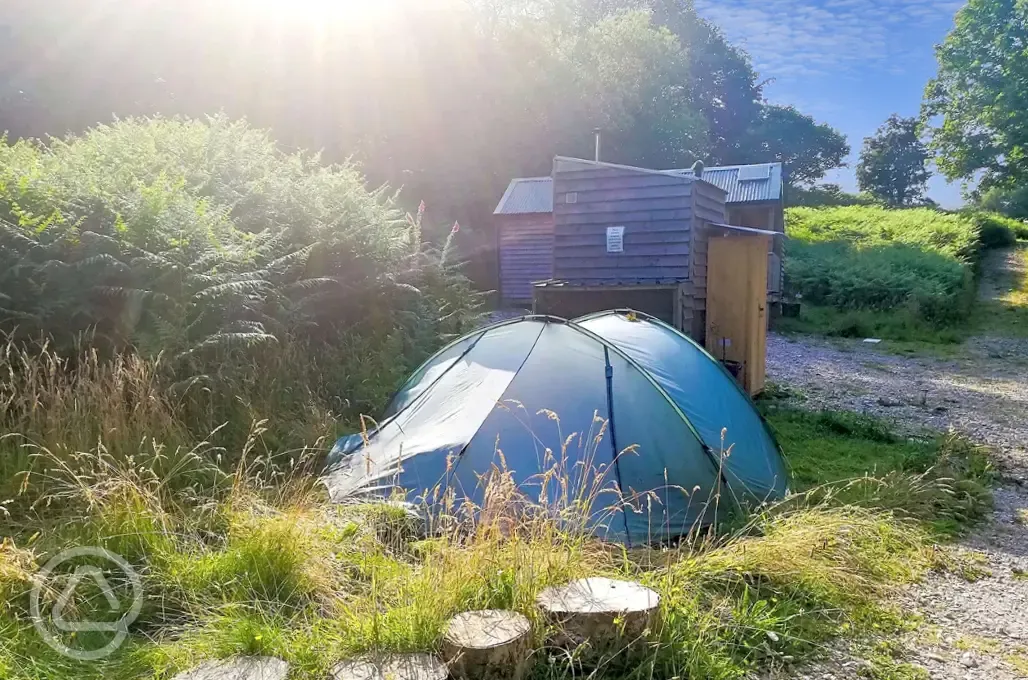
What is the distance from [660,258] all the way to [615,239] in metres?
0.86

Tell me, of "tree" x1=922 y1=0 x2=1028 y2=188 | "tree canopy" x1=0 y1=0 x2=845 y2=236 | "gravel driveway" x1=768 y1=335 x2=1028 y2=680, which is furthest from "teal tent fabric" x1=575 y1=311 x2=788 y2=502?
"tree" x1=922 y1=0 x2=1028 y2=188

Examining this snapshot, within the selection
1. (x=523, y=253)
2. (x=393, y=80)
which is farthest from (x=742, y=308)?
(x=393, y=80)

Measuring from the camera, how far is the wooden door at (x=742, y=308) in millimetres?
7980

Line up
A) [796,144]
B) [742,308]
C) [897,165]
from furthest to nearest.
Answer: [897,165] → [796,144] → [742,308]

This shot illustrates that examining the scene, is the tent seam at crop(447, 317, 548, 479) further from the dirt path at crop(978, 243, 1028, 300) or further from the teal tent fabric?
the dirt path at crop(978, 243, 1028, 300)

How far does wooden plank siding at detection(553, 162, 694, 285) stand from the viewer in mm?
9844

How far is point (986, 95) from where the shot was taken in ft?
77.0

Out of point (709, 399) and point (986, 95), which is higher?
point (986, 95)

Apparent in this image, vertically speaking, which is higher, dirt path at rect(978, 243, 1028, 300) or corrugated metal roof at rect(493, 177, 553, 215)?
corrugated metal roof at rect(493, 177, 553, 215)

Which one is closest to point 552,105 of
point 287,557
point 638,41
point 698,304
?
point 638,41

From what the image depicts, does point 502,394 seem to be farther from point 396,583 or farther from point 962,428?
point 962,428

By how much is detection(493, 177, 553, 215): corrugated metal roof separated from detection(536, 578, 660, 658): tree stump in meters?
15.1

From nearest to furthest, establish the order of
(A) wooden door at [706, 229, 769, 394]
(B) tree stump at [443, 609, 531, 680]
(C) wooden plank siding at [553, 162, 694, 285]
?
(B) tree stump at [443, 609, 531, 680], (A) wooden door at [706, 229, 769, 394], (C) wooden plank siding at [553, 162, 694, 285]

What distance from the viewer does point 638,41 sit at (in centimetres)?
2522
